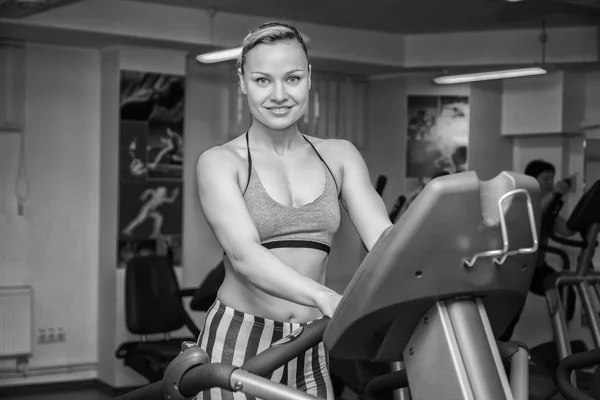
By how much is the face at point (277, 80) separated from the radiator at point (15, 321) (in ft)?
17.7

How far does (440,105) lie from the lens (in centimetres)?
834

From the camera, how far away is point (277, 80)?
163cm

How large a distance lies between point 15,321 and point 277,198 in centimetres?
531

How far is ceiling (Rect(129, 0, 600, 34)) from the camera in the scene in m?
6.48

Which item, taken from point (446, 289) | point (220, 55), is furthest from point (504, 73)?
point (446, 289)

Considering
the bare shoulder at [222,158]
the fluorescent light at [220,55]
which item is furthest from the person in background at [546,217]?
Result: the bare shoulder at [222,158]

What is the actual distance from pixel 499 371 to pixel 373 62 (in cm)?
666

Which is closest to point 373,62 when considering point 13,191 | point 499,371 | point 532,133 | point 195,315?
point 532,133

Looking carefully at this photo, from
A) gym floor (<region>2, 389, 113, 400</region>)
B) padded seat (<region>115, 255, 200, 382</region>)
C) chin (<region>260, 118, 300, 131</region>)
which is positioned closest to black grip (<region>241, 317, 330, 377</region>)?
chin (<region>260, 118, 300, 131</region>)

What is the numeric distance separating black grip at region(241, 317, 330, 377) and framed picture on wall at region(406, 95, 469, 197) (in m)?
6.94

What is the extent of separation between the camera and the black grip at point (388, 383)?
1.92 meters

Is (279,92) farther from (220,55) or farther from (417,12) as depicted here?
(417,12)

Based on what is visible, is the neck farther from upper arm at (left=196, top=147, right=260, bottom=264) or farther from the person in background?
the person in background

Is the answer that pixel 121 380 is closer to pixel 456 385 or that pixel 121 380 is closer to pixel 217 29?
pixel 217 29
